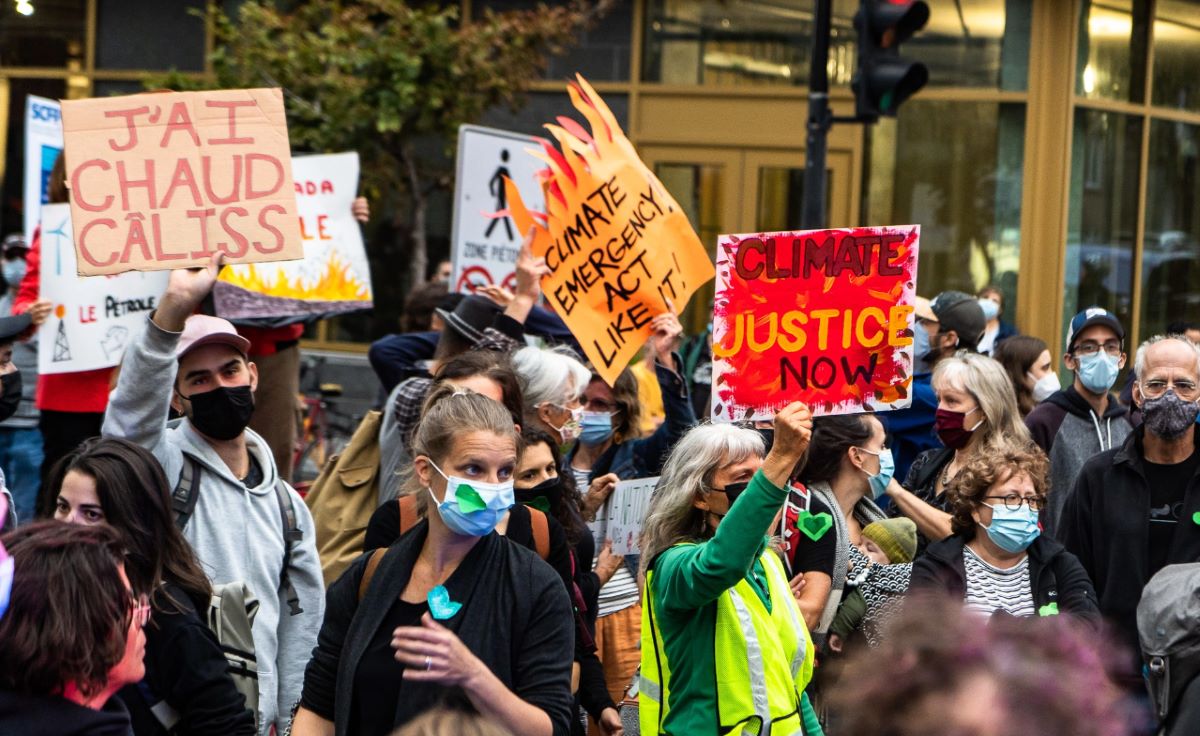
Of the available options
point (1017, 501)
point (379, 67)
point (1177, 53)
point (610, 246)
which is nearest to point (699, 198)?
point (379, 67)

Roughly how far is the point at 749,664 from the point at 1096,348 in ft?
13.1

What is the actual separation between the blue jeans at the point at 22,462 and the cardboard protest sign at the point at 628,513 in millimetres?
3900

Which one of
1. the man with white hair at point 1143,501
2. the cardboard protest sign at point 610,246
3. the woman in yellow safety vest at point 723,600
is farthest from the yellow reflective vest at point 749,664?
the man with white hair at point 1143,501

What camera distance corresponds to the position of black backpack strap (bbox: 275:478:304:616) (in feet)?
15.4

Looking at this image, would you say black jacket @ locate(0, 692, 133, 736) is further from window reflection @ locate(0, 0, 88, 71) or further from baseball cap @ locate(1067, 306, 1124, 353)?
window reflection @ locate(0, 0, 88, 71)

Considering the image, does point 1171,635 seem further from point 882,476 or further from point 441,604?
point 441,604

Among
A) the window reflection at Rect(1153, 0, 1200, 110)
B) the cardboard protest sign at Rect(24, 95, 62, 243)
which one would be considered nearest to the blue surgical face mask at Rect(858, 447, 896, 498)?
the cardboard protest sign at Rect(24, 95, 62, 243)

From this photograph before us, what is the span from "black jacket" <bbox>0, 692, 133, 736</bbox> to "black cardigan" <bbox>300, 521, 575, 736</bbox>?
767 mm

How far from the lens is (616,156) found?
6.48 m

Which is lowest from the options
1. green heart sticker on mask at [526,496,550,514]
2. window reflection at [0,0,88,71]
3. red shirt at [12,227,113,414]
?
green heart sticker on mask at [526,496,550,514]

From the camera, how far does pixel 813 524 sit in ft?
16.6

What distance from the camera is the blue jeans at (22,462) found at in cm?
841

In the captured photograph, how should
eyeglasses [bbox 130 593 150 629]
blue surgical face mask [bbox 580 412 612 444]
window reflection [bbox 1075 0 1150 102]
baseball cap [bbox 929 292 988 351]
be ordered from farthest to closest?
window reflection [bbox 1075 0 1150 102] → baseball cap [bbox 929 292 988 351] → blue surgical face mask [bbox 580 412 612 444] → eyeglasses [bbox 130 593 150 629]

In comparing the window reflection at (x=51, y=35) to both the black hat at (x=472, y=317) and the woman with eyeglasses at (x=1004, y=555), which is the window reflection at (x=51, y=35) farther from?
the woman with eyeglasses at (x=1004, y=555)
